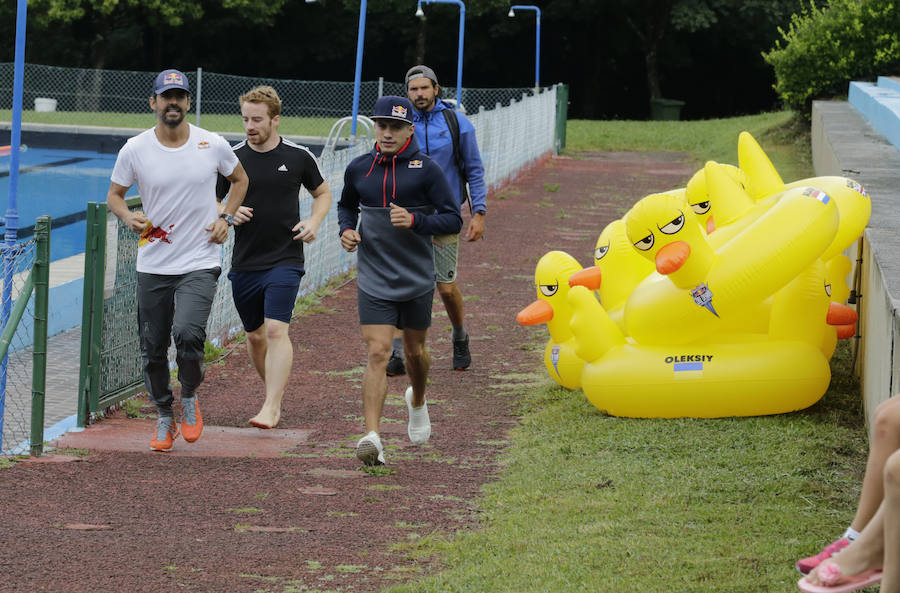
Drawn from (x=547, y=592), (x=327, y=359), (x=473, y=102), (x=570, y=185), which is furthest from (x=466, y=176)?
(x=473, y=102)

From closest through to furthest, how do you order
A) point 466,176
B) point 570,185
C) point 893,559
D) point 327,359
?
point 893,559
point 466,176
point 327,359
point 570,185

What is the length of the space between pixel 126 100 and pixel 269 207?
22756 mm

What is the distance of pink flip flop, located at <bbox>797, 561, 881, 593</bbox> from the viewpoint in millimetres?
3693

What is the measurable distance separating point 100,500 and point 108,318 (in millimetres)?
1786

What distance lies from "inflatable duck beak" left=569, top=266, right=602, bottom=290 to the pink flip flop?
12.8 ft

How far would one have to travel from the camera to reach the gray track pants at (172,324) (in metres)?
6.42

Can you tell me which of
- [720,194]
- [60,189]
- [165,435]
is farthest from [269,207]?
[60,189]

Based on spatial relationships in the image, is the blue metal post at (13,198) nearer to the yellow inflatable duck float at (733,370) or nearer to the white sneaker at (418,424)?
the white sneaker at (418,424)

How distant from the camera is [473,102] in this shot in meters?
34.2

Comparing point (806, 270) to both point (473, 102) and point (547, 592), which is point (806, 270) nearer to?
point (547, 592)

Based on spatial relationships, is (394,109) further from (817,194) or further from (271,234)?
(817,194)

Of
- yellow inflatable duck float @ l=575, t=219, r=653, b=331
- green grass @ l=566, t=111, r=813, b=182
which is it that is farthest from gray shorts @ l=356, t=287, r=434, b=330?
green grass @ l=566, t=111, r=813, b=182

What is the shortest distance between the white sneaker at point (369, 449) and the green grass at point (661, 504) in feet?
2.02

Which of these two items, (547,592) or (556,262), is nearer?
(547,592)
